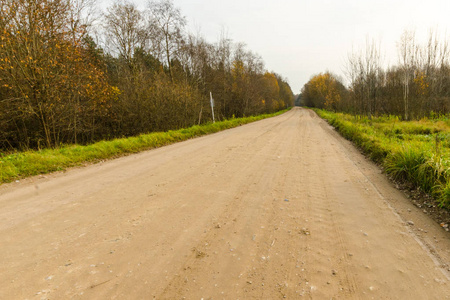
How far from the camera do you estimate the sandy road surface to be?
2.10 m

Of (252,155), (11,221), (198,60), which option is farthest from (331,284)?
(198,60)

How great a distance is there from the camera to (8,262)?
2451 millimetres

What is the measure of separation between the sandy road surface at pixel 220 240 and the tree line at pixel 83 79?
5612mm

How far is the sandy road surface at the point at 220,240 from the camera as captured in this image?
2.10 meters

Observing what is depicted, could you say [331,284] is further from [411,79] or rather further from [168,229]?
[411,79]

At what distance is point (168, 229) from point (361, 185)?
399cm

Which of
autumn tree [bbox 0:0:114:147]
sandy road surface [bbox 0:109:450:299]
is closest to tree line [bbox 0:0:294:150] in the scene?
autumn tree [bbox 0:0:114:147]

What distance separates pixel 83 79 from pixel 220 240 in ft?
37.4

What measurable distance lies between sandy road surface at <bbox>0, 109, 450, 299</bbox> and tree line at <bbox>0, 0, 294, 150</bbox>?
561cm

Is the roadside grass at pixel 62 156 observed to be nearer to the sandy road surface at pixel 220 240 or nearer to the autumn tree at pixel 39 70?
the sandy road surface at pixel 220 240

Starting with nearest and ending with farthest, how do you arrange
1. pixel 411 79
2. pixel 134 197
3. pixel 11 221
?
pixel 11 221
pixel 134 197
pixel 411 79

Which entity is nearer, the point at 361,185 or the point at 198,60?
the point at 361,185

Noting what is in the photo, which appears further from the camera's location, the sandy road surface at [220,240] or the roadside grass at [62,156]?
the roadside grass at [62,156]

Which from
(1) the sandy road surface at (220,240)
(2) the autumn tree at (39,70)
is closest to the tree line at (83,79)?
(2) the autumn tree at (39,70)
